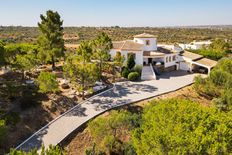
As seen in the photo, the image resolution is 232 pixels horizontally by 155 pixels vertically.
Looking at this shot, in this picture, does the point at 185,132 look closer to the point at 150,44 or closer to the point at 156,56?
the point at 156,56

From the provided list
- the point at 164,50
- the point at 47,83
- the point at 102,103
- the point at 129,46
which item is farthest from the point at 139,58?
the point at 47,83

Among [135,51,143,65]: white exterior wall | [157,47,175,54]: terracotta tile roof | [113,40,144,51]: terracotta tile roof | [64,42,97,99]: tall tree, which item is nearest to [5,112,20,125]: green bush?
[64,42,97,99]: tall tree

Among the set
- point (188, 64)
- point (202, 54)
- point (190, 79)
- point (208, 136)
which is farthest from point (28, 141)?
point (202, 54)

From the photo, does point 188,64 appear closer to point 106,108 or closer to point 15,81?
point 106,108

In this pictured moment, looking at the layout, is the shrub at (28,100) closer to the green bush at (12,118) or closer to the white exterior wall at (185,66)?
the green bush at (12,118)

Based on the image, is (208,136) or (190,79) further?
(190,79)

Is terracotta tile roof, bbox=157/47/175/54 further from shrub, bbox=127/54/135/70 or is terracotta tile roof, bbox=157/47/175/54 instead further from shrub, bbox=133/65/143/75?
shrub, bbox=127/54/135/70

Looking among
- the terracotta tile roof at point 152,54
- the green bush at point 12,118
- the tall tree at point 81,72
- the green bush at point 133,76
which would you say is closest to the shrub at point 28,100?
the green bush at point 12,118
